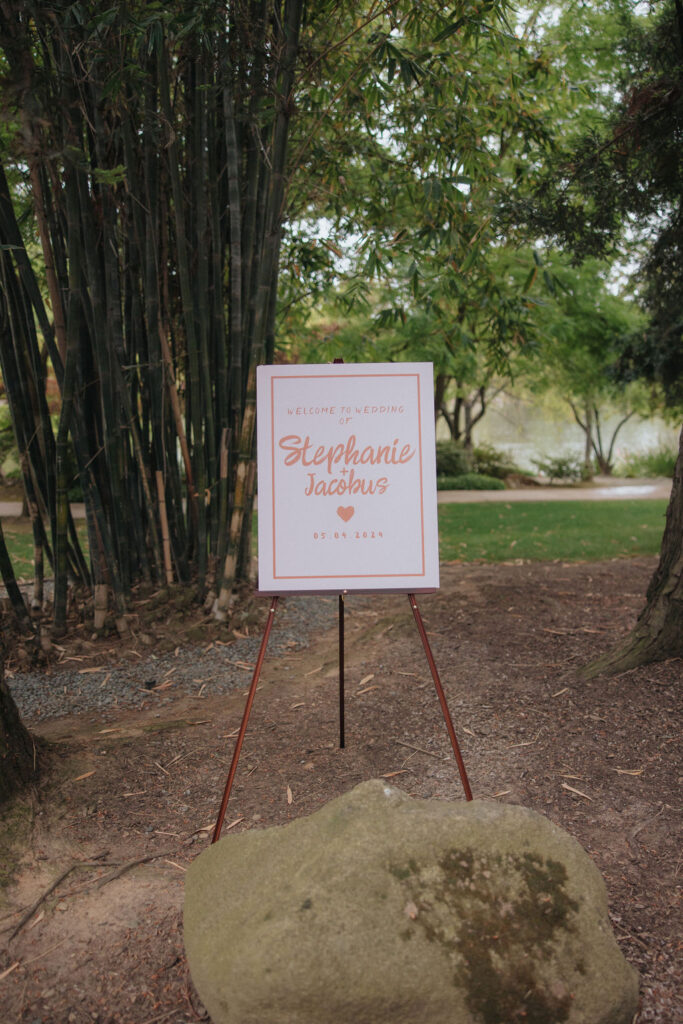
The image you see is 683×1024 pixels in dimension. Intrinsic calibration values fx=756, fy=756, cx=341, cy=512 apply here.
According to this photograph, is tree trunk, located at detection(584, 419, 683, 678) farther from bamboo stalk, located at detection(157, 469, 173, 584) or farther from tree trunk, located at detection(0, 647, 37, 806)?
bamboo stalk, located at detection(157, 469, 173, 584)

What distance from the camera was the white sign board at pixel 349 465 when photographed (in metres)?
2.32

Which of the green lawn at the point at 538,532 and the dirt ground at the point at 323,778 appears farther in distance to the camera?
the green lawn at the point at 538,532

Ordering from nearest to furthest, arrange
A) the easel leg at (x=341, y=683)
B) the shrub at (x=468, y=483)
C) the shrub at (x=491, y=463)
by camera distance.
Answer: the easel leg at (x=341, y=683)
the shrub at (x=468, y=483)
the shrub at (x=491, y=463)

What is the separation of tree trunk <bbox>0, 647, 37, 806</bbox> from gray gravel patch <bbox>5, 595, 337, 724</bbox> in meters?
0.94

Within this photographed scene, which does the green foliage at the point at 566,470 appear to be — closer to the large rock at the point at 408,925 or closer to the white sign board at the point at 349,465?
the white sign board at the point at 349,465

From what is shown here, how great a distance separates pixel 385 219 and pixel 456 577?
2586 millimetres

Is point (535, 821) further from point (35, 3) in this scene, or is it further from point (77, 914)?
point (35, 3)

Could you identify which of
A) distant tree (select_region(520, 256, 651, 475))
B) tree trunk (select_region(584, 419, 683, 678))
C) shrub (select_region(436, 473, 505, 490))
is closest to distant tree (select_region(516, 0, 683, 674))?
tree trunk (select_region(584, 419, 683, 678))

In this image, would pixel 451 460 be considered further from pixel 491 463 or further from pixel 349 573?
pixel 349 573

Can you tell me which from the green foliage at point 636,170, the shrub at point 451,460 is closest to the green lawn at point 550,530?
the green foliage at point 636,170

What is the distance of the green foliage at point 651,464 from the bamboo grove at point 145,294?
1292 centimetres

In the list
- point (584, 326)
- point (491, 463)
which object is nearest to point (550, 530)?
point (584, 326)

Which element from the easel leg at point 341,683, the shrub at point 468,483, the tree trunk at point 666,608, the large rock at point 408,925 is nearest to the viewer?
the large rock at point 408,925

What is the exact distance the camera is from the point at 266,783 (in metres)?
2.63
